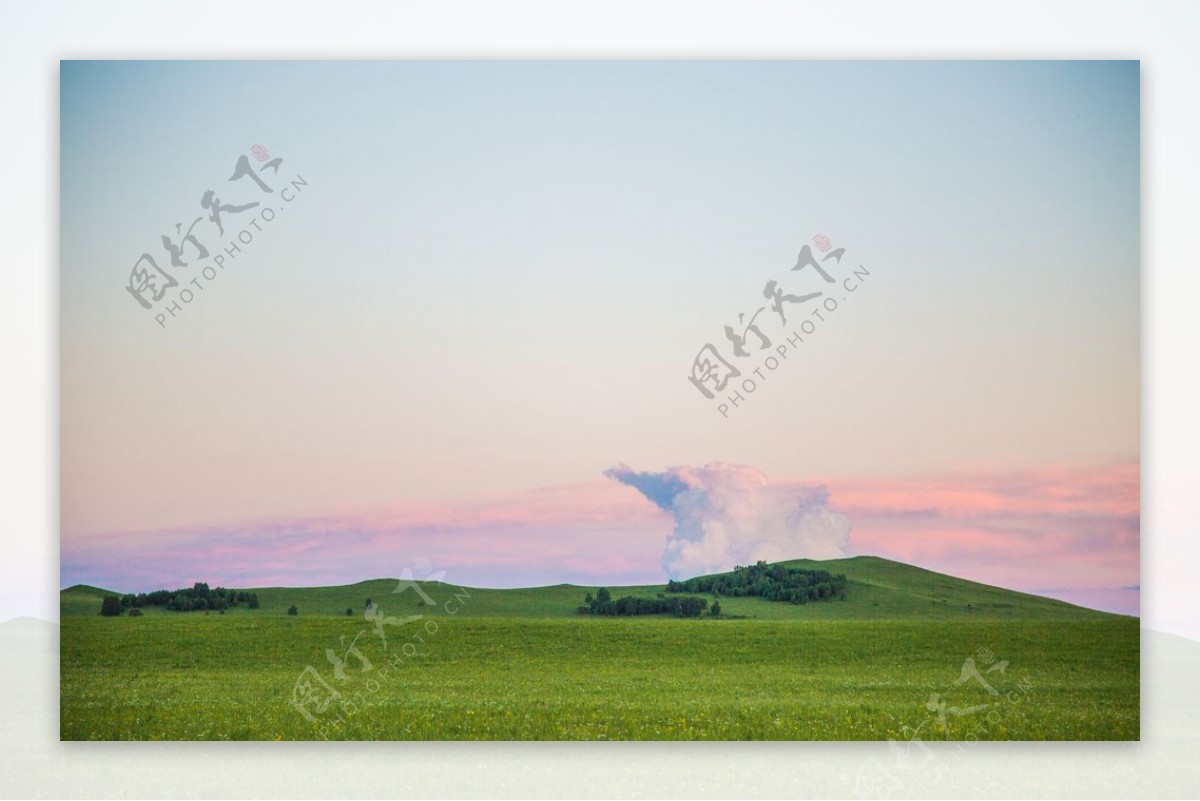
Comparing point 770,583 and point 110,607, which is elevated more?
point 770,583

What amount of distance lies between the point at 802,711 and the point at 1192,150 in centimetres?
541

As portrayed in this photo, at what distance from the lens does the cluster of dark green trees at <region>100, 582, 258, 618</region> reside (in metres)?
9.36

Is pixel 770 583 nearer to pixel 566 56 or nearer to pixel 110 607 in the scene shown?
pixel 566 56

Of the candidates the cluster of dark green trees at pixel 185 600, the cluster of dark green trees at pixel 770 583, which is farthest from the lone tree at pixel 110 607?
the cluster of dark green trees at pixel 770 583

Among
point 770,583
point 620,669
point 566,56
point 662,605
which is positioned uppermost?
point 566,56

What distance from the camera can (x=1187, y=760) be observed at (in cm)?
929

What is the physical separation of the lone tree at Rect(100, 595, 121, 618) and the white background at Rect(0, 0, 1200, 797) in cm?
40

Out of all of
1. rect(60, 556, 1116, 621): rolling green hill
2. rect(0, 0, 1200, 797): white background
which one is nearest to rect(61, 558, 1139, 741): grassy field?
rect(60, 556, 1116, 621): rolling green hill

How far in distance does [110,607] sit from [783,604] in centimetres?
539

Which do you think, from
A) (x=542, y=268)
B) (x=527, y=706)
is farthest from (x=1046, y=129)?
(x=527, y=706)

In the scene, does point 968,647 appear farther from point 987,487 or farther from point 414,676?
point 414,676

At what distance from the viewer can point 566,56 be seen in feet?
30.7

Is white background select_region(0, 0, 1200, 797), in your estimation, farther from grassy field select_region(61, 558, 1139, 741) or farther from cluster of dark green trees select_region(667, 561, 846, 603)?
cluster of dark green trees select_region(667, 561, 846, 603)

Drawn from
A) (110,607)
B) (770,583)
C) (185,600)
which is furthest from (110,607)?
(770,583)
